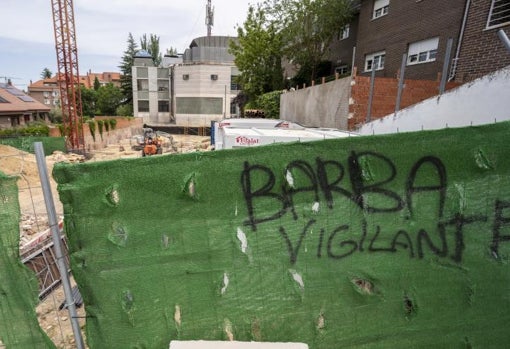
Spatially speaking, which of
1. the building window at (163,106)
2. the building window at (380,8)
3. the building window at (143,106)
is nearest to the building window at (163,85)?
the building window at (163,106)

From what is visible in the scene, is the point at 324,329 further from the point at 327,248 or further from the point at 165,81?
the point at 165,81

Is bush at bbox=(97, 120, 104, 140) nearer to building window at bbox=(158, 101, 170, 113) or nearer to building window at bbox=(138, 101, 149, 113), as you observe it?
building window at bbox=(138, 101, 149, 113)

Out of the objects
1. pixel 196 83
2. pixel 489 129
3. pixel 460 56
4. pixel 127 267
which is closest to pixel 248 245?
pixel 127 267

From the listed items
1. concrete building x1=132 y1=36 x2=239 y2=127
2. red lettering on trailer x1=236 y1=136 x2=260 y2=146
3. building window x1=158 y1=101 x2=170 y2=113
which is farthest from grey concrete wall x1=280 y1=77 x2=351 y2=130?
building window x1=158 y1=101 x2=170 y2=113

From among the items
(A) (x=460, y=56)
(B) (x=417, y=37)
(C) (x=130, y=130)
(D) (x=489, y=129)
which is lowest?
(C) (x=130, y=130)

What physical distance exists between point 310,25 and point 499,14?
1193 cm

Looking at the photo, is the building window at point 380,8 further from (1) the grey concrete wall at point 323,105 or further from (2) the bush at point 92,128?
(2) the bush at point 92,128

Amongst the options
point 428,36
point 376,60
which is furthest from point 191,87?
point 428,36

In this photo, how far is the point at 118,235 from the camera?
2.03m

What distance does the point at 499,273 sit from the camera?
2.26 metres

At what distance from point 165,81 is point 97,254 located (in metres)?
49.5

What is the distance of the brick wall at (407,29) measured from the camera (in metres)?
11.7

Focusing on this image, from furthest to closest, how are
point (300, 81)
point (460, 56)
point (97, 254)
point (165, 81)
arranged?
point (165, 81)
point (300, 81)
point (460, 56)
point (97, 254)

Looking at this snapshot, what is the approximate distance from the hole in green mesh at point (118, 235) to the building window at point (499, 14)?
12.2 metres
